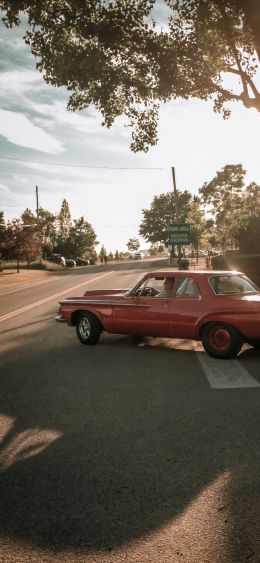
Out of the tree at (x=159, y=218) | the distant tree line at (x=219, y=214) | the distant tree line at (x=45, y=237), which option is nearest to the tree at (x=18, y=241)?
the distant tree line at (x=45, y=237)

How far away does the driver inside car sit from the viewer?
306 inches

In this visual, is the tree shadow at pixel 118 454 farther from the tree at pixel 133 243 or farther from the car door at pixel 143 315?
the tree at pixel 133 243

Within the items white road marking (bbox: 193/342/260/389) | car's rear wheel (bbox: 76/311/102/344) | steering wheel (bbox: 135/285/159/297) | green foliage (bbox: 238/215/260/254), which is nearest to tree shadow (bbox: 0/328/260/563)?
white road marking (bbox: 193/342/260/389)

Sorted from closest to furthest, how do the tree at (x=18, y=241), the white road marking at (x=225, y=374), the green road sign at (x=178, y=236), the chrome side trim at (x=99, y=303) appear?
the white road marking at (x=225, y=374) → the chrome side trim at (x=99, y=303) → the green road sign at (x=178, y=236) → the tree at (x=18, y=241)

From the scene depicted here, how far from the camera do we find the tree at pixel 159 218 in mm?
89250

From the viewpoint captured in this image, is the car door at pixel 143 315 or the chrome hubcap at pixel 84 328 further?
the chrome hubcap at pixel 84 328

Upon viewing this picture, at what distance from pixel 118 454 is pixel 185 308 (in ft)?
12.9

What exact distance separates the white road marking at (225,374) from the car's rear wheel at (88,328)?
7.21 ft

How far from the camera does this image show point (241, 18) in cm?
1355

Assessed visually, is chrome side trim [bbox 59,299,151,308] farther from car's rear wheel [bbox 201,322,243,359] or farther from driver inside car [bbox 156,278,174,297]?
Answer: car's rear wheel [bbox 201,322,243,359]

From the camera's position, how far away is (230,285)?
7.44 meters

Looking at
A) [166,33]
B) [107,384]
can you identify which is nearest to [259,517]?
[107,384]

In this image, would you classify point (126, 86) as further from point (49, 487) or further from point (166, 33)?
point (49, 487)

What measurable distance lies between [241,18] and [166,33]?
2587 mm
